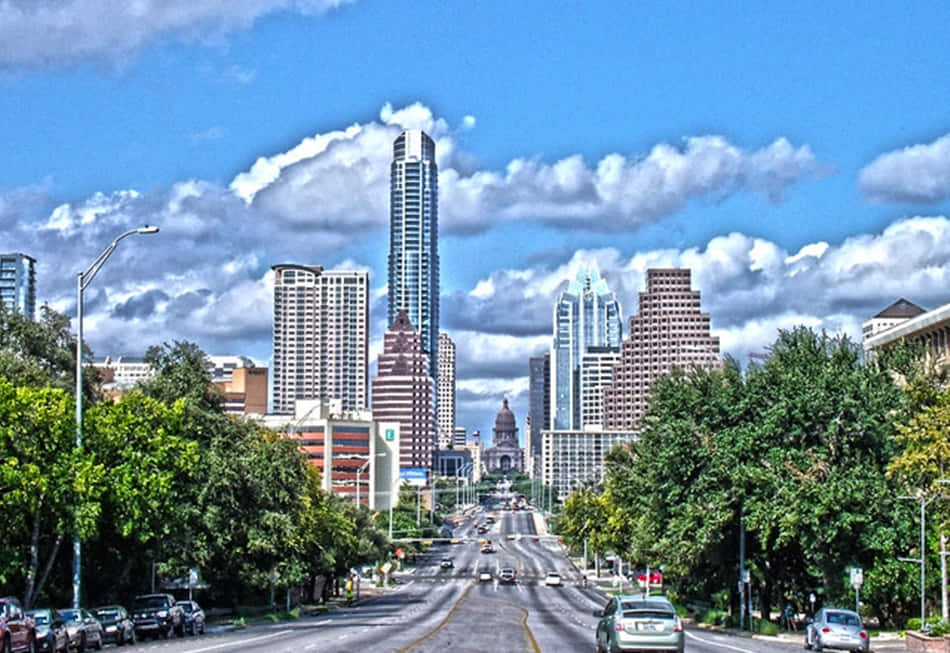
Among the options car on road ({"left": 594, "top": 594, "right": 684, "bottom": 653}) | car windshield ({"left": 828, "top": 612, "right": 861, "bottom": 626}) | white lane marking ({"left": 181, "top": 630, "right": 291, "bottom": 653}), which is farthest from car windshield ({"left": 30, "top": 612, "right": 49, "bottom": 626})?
car windshield ({"left": 828, "top": 612, "right": 861, "bottom": 626})

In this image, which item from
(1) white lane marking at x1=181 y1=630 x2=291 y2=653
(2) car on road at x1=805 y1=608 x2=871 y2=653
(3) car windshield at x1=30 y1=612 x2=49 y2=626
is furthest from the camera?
(2) car on road at x1=805 y1=608 x2=871 y2=653

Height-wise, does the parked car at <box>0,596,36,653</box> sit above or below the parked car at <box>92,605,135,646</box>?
above

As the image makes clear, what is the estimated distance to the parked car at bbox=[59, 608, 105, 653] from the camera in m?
43.2

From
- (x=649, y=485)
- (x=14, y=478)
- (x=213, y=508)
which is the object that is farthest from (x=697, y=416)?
(x=14, y=478)

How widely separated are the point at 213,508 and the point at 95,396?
1224cm

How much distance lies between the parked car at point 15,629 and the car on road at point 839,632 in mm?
26232

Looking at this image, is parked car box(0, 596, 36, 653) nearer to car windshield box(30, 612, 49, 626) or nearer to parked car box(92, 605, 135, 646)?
car windshield box(30, 612, 49, 626)

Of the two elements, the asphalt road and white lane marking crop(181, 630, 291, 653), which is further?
the asphalt road

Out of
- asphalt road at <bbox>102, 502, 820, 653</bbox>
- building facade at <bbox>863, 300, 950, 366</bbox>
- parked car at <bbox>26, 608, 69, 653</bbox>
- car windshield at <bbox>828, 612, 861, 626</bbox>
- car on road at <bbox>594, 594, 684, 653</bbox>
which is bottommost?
asphalt road at <bbox>102, 502, 820, 653</bbox>

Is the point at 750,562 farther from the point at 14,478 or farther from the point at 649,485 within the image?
the point at 14,478

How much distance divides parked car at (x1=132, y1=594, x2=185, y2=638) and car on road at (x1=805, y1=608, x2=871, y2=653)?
79.8 ft

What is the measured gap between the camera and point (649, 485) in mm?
73750

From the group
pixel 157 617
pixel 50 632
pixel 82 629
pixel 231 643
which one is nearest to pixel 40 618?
pixel 50 632

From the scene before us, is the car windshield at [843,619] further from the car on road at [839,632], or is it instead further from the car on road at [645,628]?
the car on road at [645,628]
